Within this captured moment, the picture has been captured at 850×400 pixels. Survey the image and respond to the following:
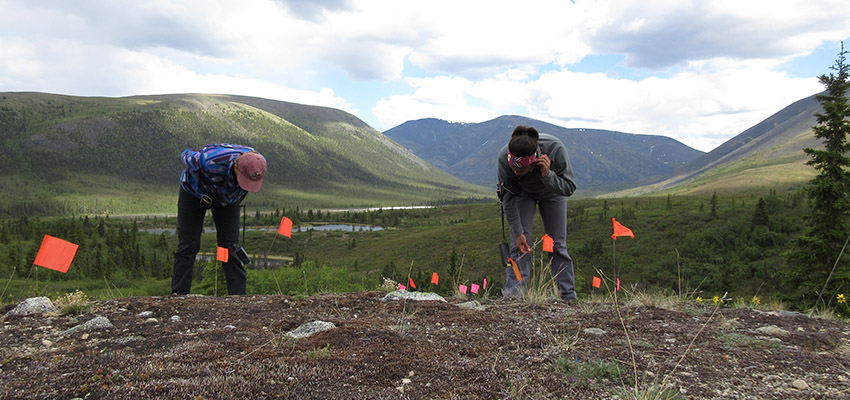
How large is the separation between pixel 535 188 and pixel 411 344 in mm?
3306

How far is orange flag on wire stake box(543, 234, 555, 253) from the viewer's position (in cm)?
606

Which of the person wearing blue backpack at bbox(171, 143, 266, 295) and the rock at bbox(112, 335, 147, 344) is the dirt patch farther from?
the person wearing blue backpack at bbox(171, 143, 266, 295)

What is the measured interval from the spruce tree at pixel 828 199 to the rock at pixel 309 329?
19993 mm

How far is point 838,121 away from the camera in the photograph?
57.3 ft

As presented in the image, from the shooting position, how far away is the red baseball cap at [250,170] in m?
5.43

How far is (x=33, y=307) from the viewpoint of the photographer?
499 centimetres

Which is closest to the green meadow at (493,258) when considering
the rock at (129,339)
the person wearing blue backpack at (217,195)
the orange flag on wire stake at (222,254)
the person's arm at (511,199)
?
the person wearing blue backpack at (217,195)

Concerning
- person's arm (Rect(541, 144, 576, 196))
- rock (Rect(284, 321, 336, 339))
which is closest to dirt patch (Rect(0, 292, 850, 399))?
rock (Rect(284, 321, 336, 339))

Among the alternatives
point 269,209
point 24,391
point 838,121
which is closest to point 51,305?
point 24,391

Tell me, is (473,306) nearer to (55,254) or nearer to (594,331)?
(594,331)

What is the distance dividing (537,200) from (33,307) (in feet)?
20.5

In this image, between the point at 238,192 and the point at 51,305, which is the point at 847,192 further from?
the point at 51,305

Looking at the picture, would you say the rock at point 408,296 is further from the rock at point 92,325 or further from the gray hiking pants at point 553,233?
the rock at point 92,325

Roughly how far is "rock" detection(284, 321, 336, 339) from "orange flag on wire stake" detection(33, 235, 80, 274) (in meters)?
2.78
